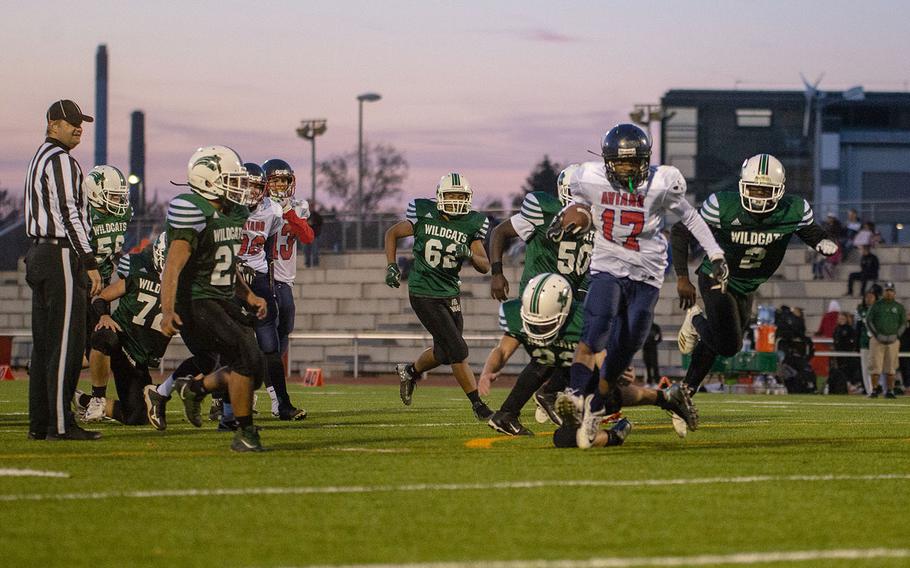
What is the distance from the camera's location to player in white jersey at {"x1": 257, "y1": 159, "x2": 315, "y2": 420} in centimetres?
1165

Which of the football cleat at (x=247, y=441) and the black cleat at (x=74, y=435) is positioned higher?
the football cleat at (x=247, y=441)

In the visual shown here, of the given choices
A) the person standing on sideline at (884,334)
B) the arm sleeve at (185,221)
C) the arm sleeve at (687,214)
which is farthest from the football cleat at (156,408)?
the person standing on sideline at (884,334)

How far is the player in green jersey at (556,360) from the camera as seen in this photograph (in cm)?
862


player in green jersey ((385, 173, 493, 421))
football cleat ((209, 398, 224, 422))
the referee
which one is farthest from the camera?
player in green jersey ((385, 173, 493, 421))

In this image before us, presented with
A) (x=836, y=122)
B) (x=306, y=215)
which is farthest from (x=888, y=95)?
(x=306, y=215)

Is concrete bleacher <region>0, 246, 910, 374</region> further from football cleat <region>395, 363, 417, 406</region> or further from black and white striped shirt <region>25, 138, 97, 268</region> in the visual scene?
black and white striped shirt <region>25, 138, 97, 268</region>

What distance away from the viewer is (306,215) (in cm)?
1243

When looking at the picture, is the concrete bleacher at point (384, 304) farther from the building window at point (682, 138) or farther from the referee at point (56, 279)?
the building window at point (682, 138)

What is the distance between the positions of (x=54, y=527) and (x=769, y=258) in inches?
249

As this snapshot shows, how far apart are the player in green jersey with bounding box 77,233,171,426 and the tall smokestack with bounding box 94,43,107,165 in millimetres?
35179

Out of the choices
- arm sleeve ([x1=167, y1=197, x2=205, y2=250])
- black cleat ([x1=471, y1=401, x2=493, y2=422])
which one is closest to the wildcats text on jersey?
black cleat ([x1=471, y1=401, x2=493, y2=422])

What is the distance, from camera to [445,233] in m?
11.7

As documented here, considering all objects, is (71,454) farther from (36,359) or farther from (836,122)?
(836,122)

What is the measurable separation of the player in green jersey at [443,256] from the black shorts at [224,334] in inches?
132
